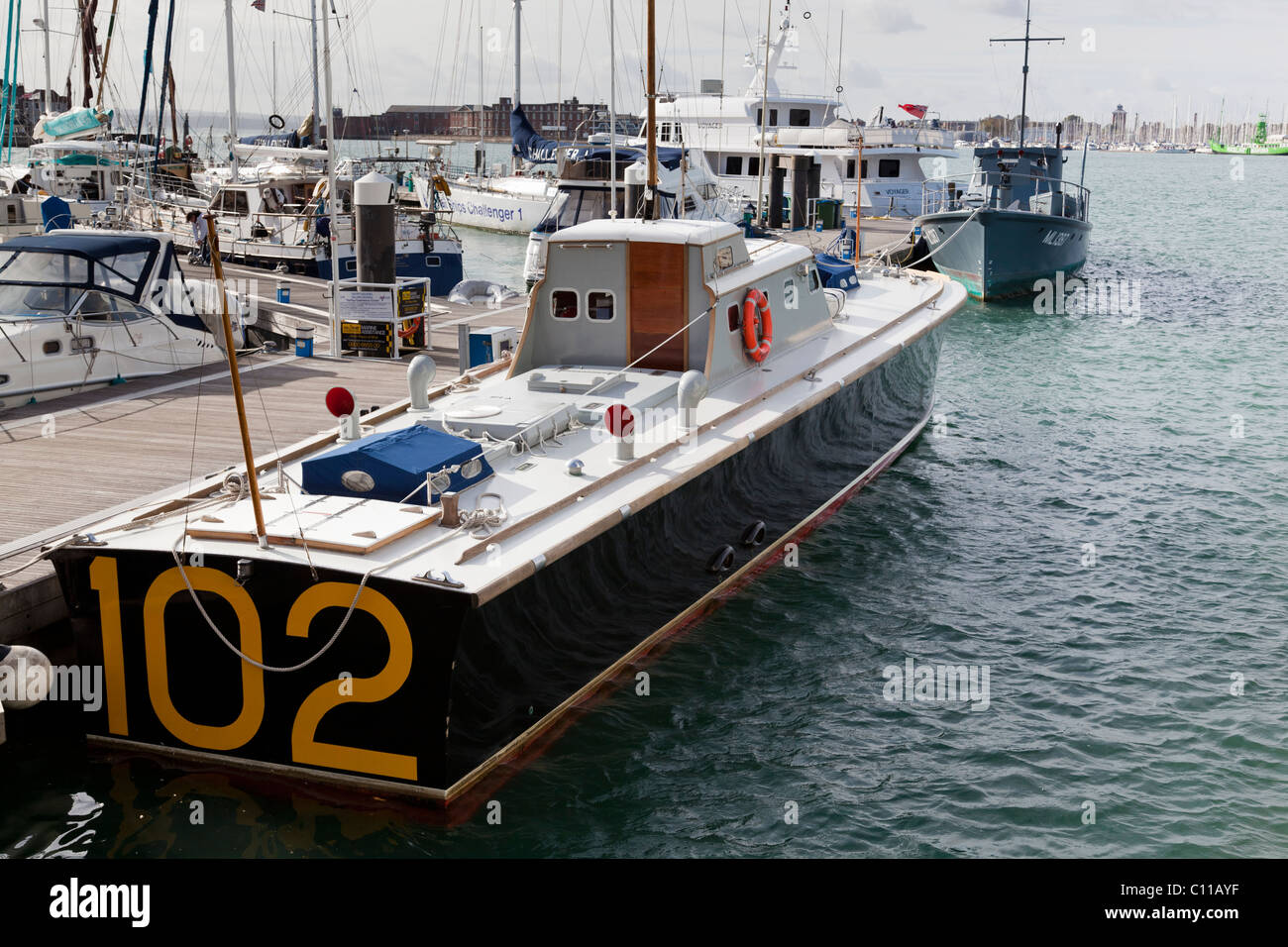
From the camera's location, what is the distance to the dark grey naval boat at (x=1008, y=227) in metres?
32.4

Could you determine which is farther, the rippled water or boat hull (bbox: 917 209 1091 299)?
boat hull (bbox: 917 209 1091 299)

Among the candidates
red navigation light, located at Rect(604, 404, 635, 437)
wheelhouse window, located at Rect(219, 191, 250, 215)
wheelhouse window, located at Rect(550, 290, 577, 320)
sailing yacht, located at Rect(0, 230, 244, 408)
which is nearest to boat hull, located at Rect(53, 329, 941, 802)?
red navigation light, located at Rect(604, 404, 635, 437)

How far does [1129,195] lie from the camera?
9625 cm

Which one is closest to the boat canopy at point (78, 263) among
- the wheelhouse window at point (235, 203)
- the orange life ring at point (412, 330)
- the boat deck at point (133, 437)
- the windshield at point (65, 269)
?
the windshield at point (65, 269)

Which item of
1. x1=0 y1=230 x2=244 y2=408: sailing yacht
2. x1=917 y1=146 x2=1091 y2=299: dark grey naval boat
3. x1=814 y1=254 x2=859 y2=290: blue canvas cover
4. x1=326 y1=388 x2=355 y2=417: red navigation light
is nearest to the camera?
x1=326 y1=388 x2=355 y2=417: red navigation light

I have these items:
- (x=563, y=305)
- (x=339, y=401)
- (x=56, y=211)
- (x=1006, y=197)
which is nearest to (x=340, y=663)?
(x=339, y=401)

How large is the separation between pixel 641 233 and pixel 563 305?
109cm

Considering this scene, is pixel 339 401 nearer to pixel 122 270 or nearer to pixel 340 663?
pixel 340 663

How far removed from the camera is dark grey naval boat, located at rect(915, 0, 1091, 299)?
3238 cm

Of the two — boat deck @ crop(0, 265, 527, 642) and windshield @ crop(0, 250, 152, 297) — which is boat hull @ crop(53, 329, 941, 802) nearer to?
boat deck @ crop(0, 265, 527, 642)

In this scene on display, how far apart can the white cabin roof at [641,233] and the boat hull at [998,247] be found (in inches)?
859

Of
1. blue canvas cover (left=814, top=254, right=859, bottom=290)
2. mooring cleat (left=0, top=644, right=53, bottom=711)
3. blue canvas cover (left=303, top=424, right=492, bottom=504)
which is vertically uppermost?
blue canvas cover (left=814, top=254, right=859, bottom=290)

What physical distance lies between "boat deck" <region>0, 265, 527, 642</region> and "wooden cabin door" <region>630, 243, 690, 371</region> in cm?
345

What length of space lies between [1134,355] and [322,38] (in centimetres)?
1760
